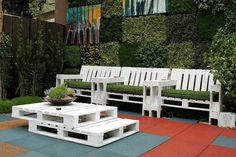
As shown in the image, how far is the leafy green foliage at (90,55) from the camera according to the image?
27.3 ft

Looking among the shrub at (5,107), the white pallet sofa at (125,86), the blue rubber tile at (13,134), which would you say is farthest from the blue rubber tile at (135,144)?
the shrub at (5,107)

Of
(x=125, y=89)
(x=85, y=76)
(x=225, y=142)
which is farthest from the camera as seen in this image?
(x=85, y=76)

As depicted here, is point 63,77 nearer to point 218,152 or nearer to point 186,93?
point 186,93

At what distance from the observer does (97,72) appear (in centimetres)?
766

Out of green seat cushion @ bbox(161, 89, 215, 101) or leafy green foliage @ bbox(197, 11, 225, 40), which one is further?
leafy green foliage @ bbox(197, 11, 225, 40)

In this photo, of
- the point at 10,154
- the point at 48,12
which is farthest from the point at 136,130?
the point at 48,12

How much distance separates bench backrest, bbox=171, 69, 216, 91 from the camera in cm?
593

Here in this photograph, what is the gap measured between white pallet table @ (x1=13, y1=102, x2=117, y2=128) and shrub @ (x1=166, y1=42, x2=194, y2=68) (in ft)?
9.70

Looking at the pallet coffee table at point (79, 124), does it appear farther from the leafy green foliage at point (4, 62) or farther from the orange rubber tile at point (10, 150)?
the leafy green foliage at point (4, 62)

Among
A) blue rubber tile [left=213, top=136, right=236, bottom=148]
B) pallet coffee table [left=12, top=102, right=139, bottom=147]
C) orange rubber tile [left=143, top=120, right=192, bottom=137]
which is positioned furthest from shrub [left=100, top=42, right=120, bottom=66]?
blue rubber tile [left=213, top=136, right=236, bottom=148]

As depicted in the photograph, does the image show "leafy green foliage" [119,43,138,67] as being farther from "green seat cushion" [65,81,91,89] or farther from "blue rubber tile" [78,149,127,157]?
"blue rubber tile" [78,149,127,157]

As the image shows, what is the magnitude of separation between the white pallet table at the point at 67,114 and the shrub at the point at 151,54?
2906mm

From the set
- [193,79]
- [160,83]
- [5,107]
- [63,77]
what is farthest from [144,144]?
[63,77]

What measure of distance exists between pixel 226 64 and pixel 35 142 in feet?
11.0
